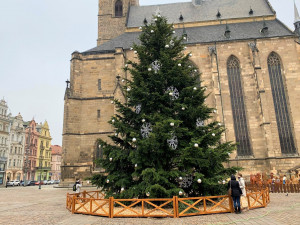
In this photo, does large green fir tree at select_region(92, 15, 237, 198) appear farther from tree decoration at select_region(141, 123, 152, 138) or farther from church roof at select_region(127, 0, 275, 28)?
church roof at select_region(127, 0, 275, 28)

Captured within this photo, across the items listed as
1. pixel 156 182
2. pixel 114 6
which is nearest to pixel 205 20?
pixel 114 6

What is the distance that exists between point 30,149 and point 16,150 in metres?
5.45

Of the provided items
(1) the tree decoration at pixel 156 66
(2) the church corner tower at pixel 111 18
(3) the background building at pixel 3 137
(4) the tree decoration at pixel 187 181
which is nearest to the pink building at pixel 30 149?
(3) the background building at pixel 3 137

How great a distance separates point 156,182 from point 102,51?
65.2 ft

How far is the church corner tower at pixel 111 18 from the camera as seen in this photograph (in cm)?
3391

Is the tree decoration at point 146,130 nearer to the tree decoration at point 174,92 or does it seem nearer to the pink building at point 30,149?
the tree decoration at point 174,92

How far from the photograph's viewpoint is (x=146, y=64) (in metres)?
11.9

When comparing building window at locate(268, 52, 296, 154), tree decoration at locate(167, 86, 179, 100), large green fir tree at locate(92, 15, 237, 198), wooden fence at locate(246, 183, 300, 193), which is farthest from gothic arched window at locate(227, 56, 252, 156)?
tree decoration at locate(167, 86, 179, 100)

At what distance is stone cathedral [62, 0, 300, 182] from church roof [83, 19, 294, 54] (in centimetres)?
11

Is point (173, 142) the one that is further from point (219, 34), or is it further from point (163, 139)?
point (219, 34)

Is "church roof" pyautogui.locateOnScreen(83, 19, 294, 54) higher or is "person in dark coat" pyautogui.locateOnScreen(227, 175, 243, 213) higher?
"church roof" pyautogui.locateOnScreen(83, 19, 294, 54)

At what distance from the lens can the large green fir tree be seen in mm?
9469

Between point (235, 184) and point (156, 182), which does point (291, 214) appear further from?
point (156, 182)

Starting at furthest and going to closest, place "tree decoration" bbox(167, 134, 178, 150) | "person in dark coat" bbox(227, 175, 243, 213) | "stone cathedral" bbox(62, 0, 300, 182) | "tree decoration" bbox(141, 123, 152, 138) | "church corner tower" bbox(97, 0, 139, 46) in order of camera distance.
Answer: "church corner tower" bbox(97, 0, 139, 46), "stone cathedral" bbox(62, 0, 300, 182), "tree decoration" bbox(141, 123, 152, 138), "tree decoration" bbox(167, 134, 178, 150), "person in dark coat" bbox(227, 175, 243, 213)
